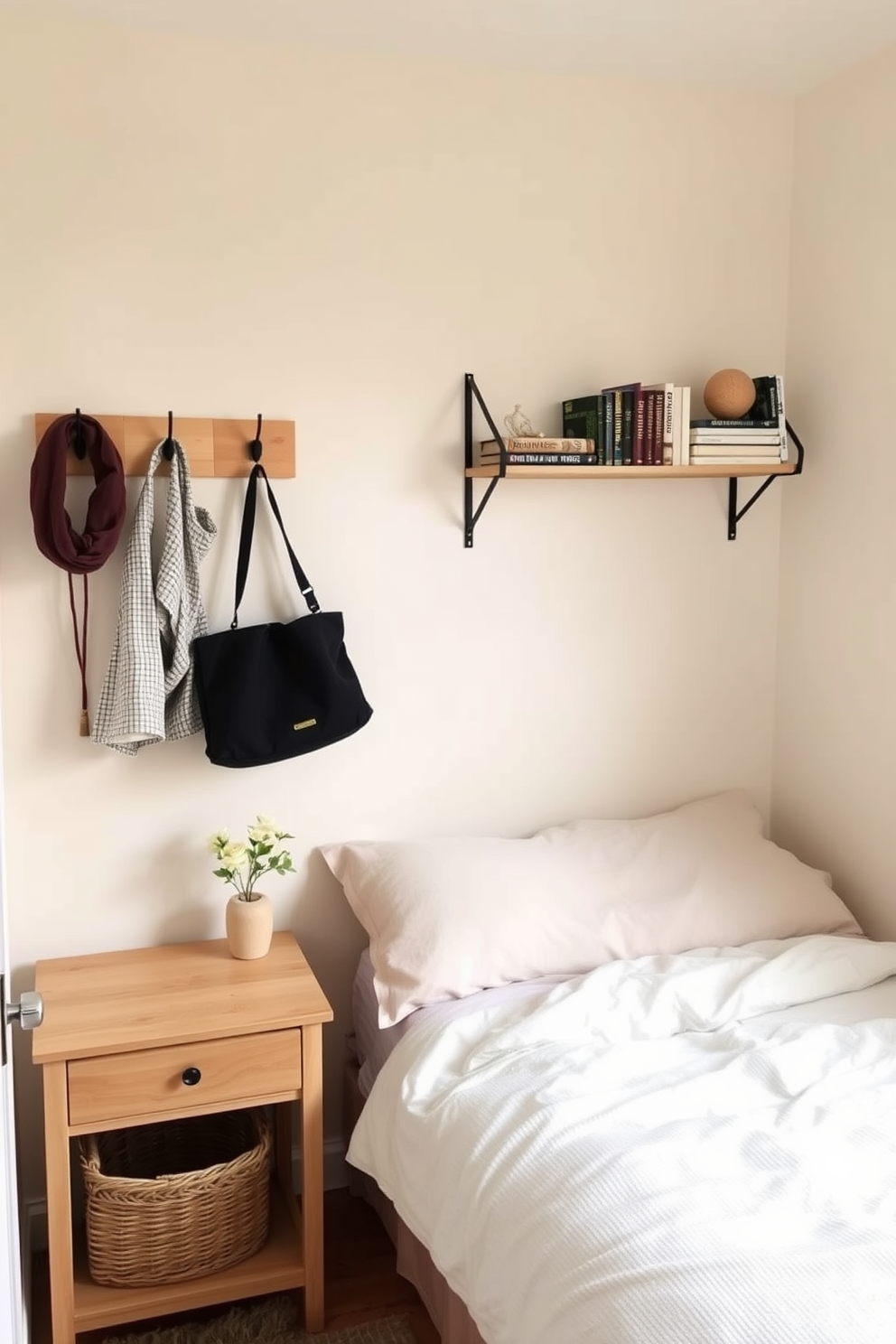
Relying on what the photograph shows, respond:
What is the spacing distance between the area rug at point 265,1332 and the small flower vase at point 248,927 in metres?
0.69

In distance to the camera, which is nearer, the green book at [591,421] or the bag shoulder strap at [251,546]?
the bag shoulder strap at [251,546]

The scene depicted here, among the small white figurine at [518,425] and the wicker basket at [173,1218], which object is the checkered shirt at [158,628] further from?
the wicker basket at [173,1218]

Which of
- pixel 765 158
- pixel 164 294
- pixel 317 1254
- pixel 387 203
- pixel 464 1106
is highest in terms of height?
pixel 765 158

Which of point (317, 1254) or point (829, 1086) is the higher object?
point (829, 1086)

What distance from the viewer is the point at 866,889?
269 cm

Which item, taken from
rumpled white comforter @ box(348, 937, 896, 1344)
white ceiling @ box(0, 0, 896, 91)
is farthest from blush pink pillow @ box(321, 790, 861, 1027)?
white ceiling @ box(0, 0, 896, 91)

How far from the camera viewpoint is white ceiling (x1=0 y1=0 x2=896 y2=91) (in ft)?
7.28

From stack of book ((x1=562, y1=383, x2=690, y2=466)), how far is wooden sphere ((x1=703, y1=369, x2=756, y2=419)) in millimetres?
108

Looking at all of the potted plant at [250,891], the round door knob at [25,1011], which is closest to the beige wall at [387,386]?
the potted plant at [250,891]

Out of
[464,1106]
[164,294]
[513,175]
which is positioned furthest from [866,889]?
[164,294]

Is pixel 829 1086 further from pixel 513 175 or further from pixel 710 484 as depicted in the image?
pixel 513 175

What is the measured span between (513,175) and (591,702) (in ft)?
3.91

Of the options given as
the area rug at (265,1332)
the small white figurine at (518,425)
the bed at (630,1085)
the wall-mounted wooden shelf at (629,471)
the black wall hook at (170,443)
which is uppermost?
the small white figurine at (518,425)

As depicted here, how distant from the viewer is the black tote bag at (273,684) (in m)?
2.35
